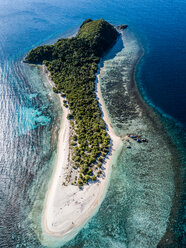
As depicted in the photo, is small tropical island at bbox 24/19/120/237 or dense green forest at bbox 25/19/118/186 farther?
dense green forest at bbox 25/19/118/186

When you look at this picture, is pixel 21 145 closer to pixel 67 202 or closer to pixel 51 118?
pixel 51 118

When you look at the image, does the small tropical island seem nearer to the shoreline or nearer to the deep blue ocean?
the shoreline

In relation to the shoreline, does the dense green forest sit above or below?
above

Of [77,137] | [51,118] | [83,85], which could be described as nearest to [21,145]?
[51,118]

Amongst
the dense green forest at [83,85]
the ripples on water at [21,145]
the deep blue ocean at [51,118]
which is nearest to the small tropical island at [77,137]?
the dense green forest at [83,85]

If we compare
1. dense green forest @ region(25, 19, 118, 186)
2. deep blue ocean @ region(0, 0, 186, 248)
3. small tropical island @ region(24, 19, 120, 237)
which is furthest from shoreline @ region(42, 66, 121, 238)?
dense green forest @ region(25, 19, 118, 186)

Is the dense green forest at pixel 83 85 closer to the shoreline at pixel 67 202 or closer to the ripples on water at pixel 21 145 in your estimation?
the shoreline at pixel 67 202

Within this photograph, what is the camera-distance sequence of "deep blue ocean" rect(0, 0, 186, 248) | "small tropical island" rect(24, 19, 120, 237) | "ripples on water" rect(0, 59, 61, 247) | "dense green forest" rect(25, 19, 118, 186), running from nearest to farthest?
1. "deep blue ocean" rect(0, 0, 186, 248)
2. "ripples on water" rect(0, 59, 61, 247)
3. "small tropical island" rect(24, 19, 120, 237)
4. "dense green forest" rect(25, 19, 118, 186)
